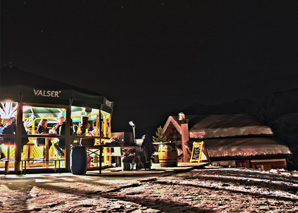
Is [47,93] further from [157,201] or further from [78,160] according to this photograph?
[157,201]

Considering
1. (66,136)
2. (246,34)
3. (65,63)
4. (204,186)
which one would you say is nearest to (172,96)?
(246,34)

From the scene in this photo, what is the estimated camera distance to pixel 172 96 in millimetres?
35156

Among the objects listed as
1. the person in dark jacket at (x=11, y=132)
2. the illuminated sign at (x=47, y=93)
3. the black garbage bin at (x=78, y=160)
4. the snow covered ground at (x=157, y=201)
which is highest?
the illuminated sign at (x=47, y=93)

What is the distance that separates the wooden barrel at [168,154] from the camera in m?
8.84

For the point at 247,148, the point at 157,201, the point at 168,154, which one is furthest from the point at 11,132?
the point at 247,148

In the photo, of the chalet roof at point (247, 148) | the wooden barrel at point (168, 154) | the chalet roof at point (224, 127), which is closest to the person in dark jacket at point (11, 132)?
the wooden barrel at point (168, 154)

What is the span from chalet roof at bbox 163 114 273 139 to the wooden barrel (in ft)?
28.6

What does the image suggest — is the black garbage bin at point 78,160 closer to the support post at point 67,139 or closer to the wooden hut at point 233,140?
the support post at point 67,139

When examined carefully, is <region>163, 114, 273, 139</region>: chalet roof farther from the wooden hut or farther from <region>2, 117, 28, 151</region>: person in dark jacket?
<region>2, 117, 28, 151</region>: person in dark jacket

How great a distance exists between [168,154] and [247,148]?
864 cm

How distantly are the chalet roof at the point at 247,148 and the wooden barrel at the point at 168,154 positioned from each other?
24.6ft

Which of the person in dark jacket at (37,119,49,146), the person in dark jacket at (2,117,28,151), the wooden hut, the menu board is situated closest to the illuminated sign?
the person in dark jacket at (37,119,49,146)

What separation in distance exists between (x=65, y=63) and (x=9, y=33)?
5.14m

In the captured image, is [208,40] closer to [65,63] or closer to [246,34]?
[246,34]
